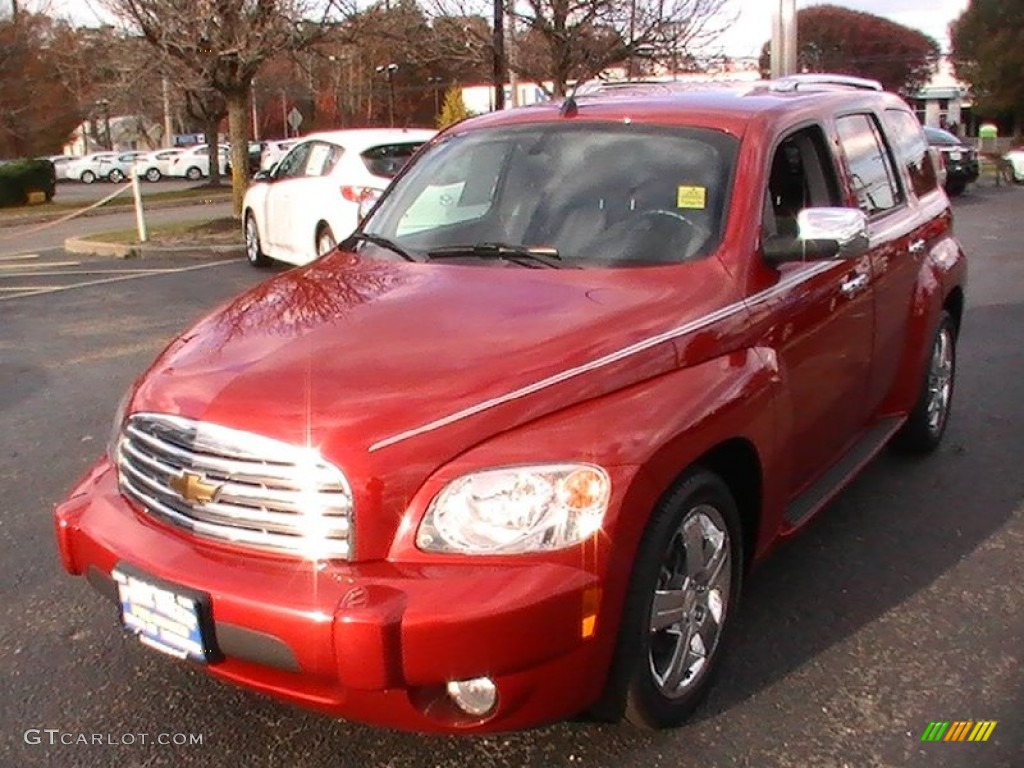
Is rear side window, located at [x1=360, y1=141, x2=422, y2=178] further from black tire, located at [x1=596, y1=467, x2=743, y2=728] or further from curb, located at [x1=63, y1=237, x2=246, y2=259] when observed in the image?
black tire, located at [x1=596, y1=467, x2=743, y2=728]

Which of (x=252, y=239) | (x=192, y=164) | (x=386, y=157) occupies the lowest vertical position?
(x=252, y=239)

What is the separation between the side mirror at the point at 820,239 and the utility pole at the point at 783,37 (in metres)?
13.1

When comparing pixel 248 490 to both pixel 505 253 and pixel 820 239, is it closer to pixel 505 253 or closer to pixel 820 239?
pixel 505 253

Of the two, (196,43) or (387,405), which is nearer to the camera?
(387,405)

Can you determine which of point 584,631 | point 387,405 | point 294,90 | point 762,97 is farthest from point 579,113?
point 294,90

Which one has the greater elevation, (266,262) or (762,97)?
(762,97)

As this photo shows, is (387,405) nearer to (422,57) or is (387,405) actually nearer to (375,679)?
(375,679)

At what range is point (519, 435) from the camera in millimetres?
2652

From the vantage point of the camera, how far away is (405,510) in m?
2.58

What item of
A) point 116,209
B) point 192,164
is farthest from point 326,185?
point 192,164

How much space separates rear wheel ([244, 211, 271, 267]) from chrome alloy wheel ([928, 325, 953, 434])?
Result: 30.7 feet

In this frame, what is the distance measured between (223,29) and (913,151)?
1235 centimetres

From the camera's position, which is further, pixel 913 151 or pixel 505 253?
pixel 913 151

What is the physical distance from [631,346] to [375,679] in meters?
1.12
